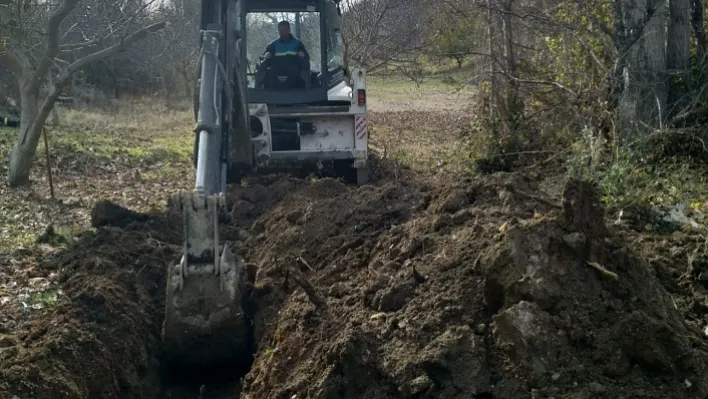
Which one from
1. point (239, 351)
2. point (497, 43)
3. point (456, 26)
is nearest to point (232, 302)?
point (239, 351)

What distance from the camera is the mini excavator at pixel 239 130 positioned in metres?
6.44

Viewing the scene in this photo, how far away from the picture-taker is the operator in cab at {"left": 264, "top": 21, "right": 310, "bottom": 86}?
1163 centimetres

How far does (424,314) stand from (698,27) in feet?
22.2

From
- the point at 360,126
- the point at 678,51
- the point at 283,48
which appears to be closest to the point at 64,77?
the point at 283,48

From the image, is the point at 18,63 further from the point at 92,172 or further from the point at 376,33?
the point at 376,33

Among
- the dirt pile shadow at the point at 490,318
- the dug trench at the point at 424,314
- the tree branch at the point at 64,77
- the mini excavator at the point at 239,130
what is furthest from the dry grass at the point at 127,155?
the dirt pile shadow at the point at 490,318

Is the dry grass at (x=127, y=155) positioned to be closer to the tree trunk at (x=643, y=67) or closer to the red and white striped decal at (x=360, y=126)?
the red and white striped decal at (x=360, y=126)

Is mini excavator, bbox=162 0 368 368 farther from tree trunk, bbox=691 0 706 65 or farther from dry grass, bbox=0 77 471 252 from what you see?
tree trunk, bbox=691 0 706 65

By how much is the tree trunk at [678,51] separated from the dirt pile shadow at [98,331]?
5.80 metres

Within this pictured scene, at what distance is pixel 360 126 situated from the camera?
36.9 feet

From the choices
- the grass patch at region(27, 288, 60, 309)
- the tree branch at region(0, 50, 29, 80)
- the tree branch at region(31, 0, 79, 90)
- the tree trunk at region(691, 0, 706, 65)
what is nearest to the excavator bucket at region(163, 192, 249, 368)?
the grass patch at region(27, 288, 60, 309)

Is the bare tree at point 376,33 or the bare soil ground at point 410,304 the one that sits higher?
the bare tree at point 376,33

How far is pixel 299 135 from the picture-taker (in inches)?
442

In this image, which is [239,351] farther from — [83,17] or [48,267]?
[83,17]
